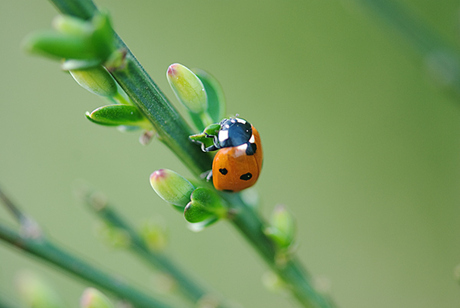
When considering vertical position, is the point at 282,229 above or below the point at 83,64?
below

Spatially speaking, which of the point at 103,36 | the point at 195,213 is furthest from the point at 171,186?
the point at 103,36

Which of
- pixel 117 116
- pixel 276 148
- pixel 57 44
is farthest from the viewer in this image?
pixel 276 148

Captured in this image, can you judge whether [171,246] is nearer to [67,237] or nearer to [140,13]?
[67,237]

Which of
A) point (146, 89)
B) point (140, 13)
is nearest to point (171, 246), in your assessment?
point (140, 13)

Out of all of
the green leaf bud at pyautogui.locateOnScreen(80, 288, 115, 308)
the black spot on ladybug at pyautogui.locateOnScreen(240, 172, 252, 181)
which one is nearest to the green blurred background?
the black spot on ladybug at pyautogui.locateOnScreen(240, 172, 252, 181)

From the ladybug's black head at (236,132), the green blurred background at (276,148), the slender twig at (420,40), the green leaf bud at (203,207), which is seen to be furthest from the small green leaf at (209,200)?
the green blurred background at (276,148)

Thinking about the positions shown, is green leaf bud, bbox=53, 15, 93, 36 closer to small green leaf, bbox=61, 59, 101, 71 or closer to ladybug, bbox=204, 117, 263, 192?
small green leaf, bbox=61, 59, 101, 71

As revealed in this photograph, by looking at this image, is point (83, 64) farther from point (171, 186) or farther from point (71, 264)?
point (71, 264)
